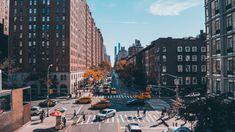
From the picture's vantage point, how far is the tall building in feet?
103

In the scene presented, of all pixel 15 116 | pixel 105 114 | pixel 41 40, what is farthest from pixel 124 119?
pixel 41 40

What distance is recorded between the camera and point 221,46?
33688 millimetres

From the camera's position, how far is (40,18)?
8075cm

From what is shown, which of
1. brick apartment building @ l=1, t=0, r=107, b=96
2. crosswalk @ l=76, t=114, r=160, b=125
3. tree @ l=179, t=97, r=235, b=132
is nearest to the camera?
tree @ l=179, t=97, r=235, b=132

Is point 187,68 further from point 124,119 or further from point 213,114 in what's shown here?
point 213,114

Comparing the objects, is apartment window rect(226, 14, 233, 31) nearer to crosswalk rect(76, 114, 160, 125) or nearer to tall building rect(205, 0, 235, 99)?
tall building rect(205, 0, 235, 99)

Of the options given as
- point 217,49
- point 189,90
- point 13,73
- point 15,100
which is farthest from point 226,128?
point 13,73

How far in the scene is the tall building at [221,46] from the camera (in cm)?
3131

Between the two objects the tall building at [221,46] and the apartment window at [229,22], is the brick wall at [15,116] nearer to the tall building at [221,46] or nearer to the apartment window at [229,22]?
the tall building at [221,46]

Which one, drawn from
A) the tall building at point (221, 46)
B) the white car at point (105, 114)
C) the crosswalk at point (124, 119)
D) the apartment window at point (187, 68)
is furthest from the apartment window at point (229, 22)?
the apartment window at point (187, 68)

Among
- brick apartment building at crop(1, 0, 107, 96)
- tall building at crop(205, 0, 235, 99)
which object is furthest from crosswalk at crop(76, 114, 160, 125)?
brick apartment building at crop(1, 0, 107, 96)

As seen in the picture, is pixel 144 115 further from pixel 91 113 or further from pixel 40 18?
pixel 40 18

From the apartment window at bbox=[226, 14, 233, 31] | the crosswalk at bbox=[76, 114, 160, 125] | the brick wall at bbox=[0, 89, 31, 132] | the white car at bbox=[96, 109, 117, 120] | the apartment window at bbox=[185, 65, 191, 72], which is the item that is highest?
the apartment window at bbox=[226, 14, 233, 31]

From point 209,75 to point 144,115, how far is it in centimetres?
1485
